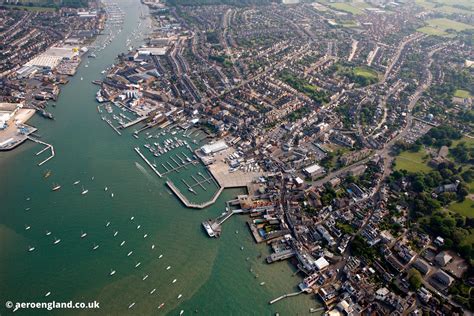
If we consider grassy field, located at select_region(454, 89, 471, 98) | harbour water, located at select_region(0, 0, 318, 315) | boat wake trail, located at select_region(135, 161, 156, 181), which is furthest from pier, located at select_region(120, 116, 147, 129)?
grassy field, located at select_region(454, 89, 471, 98)

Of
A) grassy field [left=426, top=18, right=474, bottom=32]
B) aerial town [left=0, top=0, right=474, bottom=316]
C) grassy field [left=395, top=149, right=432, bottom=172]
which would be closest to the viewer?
aerial town [left=0, top=0, right=474, bottom=316]

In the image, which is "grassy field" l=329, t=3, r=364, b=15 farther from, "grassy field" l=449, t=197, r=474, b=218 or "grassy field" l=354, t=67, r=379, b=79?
"grassy field" l=449, t=197, r=474, b=218

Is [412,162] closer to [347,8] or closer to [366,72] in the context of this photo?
[366,72]

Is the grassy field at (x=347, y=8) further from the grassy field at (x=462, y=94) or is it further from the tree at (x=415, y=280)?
the tree at (x=415, y=280)

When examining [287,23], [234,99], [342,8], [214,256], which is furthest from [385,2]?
[214,256]

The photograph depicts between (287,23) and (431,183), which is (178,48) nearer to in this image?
(287,23)

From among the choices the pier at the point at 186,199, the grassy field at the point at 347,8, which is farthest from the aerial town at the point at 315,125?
the grassy field at the point at 347,8
